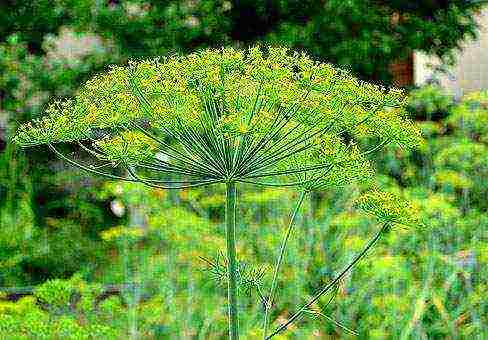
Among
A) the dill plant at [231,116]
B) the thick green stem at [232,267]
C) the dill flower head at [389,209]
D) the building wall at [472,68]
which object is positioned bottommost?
the thick green stem at [232,267]

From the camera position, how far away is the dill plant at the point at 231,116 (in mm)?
1621

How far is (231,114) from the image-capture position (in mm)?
1608

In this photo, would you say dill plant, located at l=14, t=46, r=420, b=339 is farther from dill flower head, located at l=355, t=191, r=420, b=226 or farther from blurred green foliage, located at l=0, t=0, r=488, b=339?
blurred green foliage, located at l=0, t=0, r=488, b=339

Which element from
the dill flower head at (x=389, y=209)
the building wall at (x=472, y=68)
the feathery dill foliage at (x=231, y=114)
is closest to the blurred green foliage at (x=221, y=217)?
the dill flower head at (x=389, y=209)

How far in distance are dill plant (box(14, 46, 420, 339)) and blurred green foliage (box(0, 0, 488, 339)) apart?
494 millimetres

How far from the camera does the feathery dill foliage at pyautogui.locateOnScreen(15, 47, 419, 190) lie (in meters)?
1.62

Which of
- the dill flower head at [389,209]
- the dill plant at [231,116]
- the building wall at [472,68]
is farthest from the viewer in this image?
the building wall at [472,68]

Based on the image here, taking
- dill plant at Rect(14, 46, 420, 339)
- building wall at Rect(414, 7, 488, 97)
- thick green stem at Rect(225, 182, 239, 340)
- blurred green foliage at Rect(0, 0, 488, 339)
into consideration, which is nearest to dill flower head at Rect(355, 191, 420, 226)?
dill plant at Rect(14, 46, 420, 339)

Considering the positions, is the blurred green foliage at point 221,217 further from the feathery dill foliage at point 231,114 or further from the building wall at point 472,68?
the building wall at point 472,68

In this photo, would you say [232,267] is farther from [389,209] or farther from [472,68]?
[472,68]

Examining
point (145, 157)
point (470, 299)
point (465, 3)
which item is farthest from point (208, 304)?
point (465, 3)

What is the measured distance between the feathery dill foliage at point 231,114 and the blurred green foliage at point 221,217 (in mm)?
492

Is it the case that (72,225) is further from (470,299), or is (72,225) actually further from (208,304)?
(470,299)

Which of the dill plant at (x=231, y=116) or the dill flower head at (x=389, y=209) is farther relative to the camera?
the dill flower head at (x=389, y=209)
